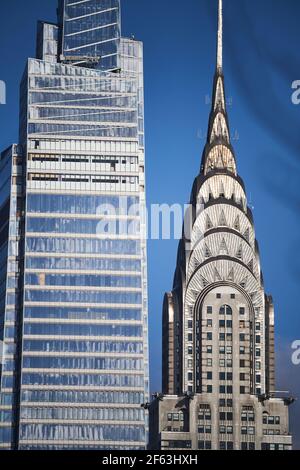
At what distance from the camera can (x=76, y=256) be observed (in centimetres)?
9300

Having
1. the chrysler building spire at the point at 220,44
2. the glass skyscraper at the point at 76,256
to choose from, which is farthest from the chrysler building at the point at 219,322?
the glass skyscraper at the point at 76,256

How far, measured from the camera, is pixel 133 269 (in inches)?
3652

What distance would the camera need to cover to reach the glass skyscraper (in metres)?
90.6

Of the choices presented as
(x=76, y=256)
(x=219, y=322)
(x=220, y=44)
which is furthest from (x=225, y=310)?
(x=220, y=44)

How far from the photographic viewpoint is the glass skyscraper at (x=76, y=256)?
3568 inches

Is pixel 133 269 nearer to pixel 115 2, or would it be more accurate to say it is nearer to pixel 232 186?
pixel 232 186

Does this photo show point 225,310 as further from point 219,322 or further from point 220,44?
point 220,44

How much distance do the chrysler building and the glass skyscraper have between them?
283 cm

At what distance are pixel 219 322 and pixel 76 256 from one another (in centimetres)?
1053

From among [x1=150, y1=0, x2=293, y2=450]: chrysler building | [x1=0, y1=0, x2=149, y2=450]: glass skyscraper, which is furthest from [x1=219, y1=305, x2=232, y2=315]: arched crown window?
[x1=0, y1=0, x2=149, y2=450]: glass skyscraper

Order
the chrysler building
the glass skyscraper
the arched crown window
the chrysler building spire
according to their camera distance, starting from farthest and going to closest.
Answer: the arched crown window < the glass skyscraper < the chrysler building < the chrysler building spire

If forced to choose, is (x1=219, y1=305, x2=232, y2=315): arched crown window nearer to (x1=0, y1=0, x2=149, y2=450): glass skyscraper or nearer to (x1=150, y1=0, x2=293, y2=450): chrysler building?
(x1=150, y1=0, x2=293, y2=450): chrysler building
